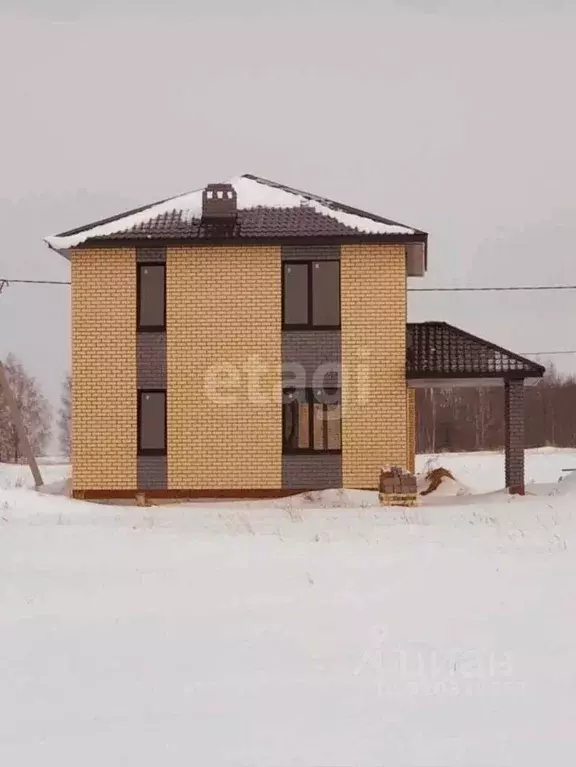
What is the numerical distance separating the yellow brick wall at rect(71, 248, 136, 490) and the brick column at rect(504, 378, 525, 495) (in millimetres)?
7751

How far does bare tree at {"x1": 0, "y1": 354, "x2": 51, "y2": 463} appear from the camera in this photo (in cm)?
5866

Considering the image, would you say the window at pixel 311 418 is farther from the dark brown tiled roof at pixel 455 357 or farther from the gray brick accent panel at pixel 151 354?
the gray brick accent panel at pixel 151 354

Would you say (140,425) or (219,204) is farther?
(219,204)

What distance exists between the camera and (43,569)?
910 centimetres

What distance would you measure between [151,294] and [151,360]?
1415mm

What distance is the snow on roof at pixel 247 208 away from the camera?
63.2 ft

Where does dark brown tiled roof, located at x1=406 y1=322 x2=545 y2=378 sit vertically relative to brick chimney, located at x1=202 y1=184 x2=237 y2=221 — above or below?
below

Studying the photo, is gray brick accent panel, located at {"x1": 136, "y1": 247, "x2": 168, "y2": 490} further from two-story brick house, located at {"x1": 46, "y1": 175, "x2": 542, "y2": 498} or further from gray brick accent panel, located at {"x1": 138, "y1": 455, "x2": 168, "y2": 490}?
gray brick accent panel, located at {"x1": 138, "y1": 455, "x2": 168, "y2": 490}

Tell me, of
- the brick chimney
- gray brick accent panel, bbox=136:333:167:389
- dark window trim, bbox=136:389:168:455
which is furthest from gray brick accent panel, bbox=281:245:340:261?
dark window trim, bbox=136:389:168:455

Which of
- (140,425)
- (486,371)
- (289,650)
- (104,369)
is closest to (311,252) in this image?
(486,371)

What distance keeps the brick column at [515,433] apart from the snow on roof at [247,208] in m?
3.84

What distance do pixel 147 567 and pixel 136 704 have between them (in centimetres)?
431

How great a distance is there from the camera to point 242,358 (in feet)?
63.6

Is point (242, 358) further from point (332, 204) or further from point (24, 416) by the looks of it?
point (24, 416)
